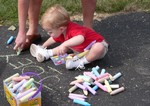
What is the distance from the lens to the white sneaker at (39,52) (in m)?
3.04

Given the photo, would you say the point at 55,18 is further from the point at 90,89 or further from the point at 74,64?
the point at 90,89

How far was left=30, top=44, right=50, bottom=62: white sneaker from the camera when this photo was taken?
304 centimetres

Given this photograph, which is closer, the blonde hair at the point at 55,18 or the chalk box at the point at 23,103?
the chalk box at the point at 23,103

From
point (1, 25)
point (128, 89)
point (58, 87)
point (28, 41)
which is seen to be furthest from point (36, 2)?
point (128, 89)

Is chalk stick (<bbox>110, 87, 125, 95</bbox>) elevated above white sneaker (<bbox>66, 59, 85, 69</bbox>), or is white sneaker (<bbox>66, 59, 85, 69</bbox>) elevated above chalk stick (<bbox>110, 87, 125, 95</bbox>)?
white sneaker (<bbox>66, 59, 85, 69</bbox>)

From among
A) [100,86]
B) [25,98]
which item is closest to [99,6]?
[100,86]

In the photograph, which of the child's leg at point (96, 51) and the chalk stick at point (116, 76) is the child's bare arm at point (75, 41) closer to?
the child's leg at point (96, 51)

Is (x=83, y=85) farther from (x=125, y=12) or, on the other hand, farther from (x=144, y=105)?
(x=125, y=12)

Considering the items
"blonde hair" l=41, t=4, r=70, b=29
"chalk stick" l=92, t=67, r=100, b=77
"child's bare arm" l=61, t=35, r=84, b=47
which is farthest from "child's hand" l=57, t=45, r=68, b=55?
"chalk stick" l=92, t=67, r=100, b=77

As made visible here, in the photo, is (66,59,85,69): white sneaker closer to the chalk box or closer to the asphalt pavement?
the asphalt pavement

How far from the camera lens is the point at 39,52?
3062mm

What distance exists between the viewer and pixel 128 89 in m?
2.71

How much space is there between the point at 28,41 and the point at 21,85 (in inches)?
36.3

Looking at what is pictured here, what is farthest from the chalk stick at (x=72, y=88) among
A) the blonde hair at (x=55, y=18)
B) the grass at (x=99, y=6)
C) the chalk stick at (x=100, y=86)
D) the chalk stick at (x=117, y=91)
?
the grass at (x=99, y=6)
